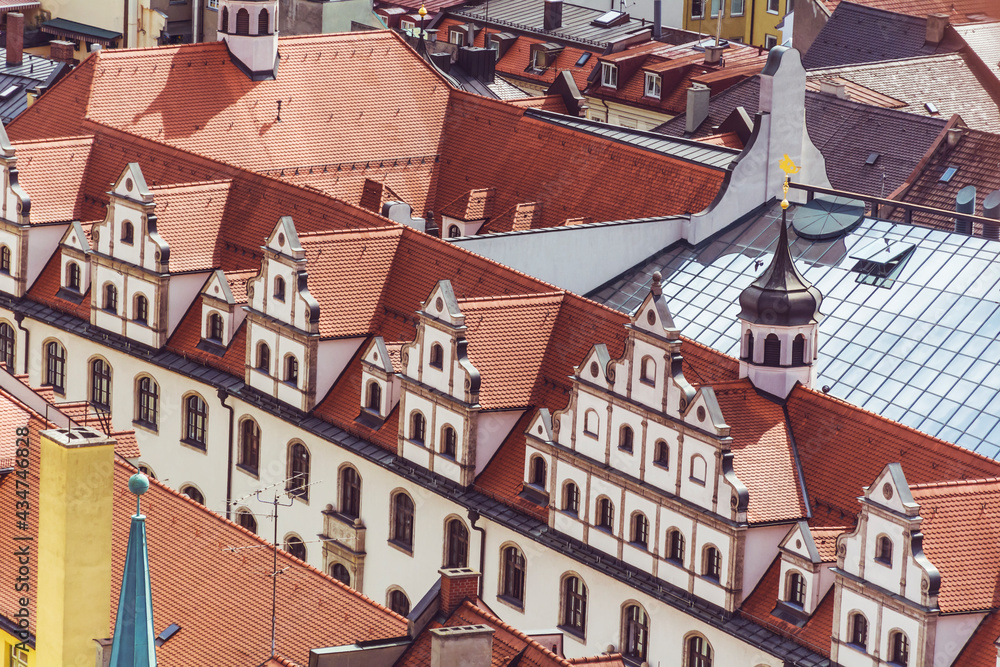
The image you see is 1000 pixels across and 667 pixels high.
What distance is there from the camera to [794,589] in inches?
2987

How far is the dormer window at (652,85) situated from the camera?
5468 inches

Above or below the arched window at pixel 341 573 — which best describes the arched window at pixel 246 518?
above

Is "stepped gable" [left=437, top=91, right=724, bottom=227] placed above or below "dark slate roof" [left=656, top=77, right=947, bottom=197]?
above

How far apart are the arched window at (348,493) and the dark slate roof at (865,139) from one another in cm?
3435

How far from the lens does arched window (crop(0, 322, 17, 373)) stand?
99.6m

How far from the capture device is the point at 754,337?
265ft

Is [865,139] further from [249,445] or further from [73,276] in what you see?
[249,445]

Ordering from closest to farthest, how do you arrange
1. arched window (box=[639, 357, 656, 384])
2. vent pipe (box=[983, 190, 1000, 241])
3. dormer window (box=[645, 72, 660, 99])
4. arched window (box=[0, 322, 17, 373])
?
1. arched window (box=[639, 357, 656, 384])
2. arched window (box=[0, 322, 17, 373])
3. vent pipe (box=[983, 190, 1000, 241])
4. dormer window (box=[645, 72, 660, 99])

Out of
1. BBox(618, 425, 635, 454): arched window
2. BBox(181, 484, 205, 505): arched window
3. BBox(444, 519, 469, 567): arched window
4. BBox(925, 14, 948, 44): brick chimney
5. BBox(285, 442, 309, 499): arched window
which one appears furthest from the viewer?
BBox(925, 14, 948, 44): brick chimney

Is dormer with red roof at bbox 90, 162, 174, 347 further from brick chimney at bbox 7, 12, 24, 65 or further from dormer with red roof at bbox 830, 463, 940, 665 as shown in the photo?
brick chimney at bbox 7, 12, 24, 65

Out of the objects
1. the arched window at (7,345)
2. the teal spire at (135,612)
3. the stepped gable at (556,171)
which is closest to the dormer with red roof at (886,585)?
the teal spire at (135,612)

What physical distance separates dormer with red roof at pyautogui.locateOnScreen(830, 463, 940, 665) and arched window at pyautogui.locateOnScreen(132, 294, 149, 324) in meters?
30.1

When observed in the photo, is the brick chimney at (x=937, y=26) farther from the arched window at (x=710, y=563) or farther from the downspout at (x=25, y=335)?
the arched window at (x=710, y=563)

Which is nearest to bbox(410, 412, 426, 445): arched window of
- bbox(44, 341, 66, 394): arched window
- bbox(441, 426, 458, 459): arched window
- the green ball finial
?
bbox(441, 426, 458, 459): arched window
